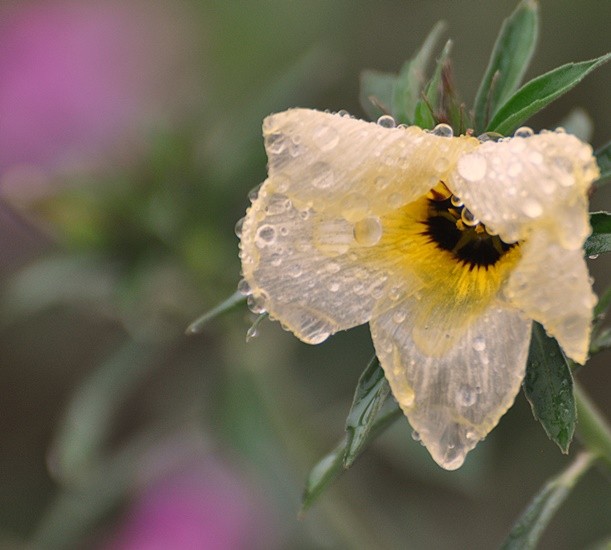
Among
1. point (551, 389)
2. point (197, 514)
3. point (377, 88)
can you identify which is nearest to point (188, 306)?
point (197, 514)

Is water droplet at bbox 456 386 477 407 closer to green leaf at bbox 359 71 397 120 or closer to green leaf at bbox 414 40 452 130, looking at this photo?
green leaf at bbox 414 40 452 130

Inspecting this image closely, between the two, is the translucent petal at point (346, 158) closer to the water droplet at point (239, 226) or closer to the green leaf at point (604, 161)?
the water droplet at point (239, 226)

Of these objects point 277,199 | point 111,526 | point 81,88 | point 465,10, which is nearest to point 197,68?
point 81,88

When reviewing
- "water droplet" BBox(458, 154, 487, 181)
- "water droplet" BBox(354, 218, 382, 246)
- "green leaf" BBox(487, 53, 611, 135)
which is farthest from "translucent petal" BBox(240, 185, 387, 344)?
"green leaf" BBox(487, 53, 611, 135)

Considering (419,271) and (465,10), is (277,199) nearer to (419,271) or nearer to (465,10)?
(419,271)

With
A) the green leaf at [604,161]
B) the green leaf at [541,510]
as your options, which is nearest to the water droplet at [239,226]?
the green leaf at [604,161]
